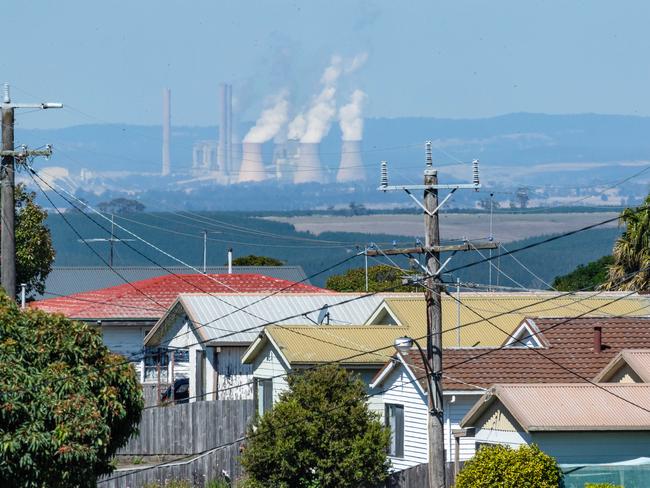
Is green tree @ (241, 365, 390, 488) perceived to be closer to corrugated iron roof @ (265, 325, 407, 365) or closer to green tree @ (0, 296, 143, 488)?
corrugated iron roof @ (265, 325, 407, 365)

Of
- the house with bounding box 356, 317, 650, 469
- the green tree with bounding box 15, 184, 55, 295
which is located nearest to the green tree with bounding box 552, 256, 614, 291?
the green tree with bounding box 15, 184, 55, 295

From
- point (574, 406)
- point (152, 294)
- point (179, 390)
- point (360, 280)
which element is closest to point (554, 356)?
point (574, 406)

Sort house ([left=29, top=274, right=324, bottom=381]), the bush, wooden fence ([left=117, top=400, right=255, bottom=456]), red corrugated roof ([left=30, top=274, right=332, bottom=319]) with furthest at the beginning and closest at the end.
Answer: red corrugated roof ([left=30, top=274, right=332, bottom=319]) → house ([left=29, top=274, right=324, bottom=381]) → wooden fence ([left=117, top=400, right=255, bottom=456]) → the bush

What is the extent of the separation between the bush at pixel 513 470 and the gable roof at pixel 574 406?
2.25ft

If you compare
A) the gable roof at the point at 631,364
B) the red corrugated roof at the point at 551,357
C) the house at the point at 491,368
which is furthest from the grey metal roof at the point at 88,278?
the gable roof at the point at 631,364

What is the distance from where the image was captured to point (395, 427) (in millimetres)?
41219

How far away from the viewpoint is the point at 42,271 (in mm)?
85000

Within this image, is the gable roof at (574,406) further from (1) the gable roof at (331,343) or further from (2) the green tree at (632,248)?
(2) the green tree at (632,248)

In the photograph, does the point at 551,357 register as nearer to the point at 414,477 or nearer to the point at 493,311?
the point at 414,477

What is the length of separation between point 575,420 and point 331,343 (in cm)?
1423

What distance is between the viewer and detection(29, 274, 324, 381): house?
6450 cm

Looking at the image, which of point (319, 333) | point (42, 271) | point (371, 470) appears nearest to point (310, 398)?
point (371, 470)

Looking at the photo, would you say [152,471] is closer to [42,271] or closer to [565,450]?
[565,450]

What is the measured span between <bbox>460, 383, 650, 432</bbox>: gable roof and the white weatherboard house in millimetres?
18450
